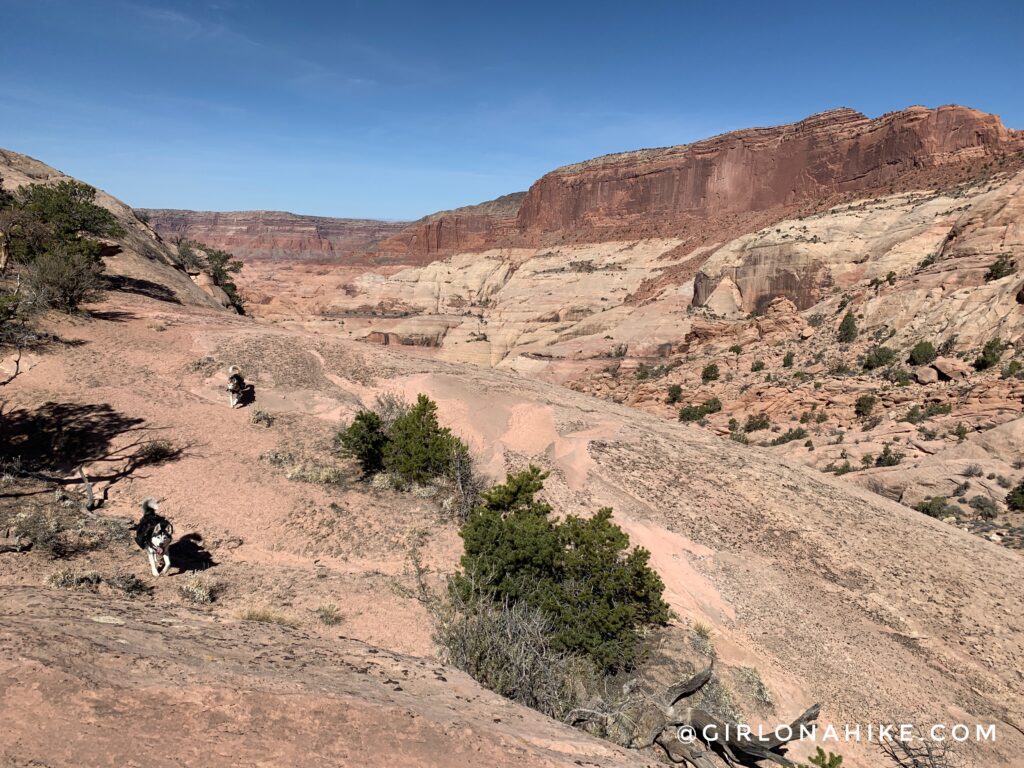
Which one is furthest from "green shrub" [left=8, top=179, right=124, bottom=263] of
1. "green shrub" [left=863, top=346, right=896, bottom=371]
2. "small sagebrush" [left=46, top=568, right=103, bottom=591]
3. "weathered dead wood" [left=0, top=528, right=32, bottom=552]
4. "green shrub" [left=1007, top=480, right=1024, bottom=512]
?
"green shrub" [left=863, top=346, right=896, bottom=371]

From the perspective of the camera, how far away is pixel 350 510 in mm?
11297

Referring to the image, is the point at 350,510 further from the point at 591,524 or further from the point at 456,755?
the point at 456,755

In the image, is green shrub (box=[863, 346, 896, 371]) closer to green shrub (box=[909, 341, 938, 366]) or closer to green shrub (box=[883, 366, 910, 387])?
green shrub (box=[883, 366, 910, 387])

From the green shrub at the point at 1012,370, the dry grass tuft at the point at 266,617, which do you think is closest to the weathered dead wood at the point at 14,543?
the dry grass tuft at the point at 266,617

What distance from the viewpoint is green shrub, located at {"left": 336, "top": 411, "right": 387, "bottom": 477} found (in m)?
12.7

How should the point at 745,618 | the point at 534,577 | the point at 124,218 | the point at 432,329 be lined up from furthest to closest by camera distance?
the point at 432,329
the point at 124,218
the point at 745,618
the point at 534,577

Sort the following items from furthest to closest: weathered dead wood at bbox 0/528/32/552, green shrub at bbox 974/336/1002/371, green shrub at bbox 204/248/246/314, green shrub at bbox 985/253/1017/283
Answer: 1. green shrub at bbox 204/248/246/314
2. green shrub at bbox 985/253/1017/283
3. green shrub at bbox 974/336/1002/371
4. weathered dead wood at bbox 0/528/32/552

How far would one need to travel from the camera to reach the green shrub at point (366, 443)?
12.7 metres

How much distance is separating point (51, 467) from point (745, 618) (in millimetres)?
13856

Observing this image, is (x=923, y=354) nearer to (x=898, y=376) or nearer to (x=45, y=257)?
(x=898, y=376)

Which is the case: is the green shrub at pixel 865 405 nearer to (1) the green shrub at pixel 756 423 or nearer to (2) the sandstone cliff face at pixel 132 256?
(1) the green shrub at pixel 756 423

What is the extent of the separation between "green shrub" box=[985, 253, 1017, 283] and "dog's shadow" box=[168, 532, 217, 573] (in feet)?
120

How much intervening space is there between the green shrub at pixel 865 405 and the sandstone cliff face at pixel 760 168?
38.8 meters

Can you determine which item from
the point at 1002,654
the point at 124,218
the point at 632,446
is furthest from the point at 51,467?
the point at 124,218
